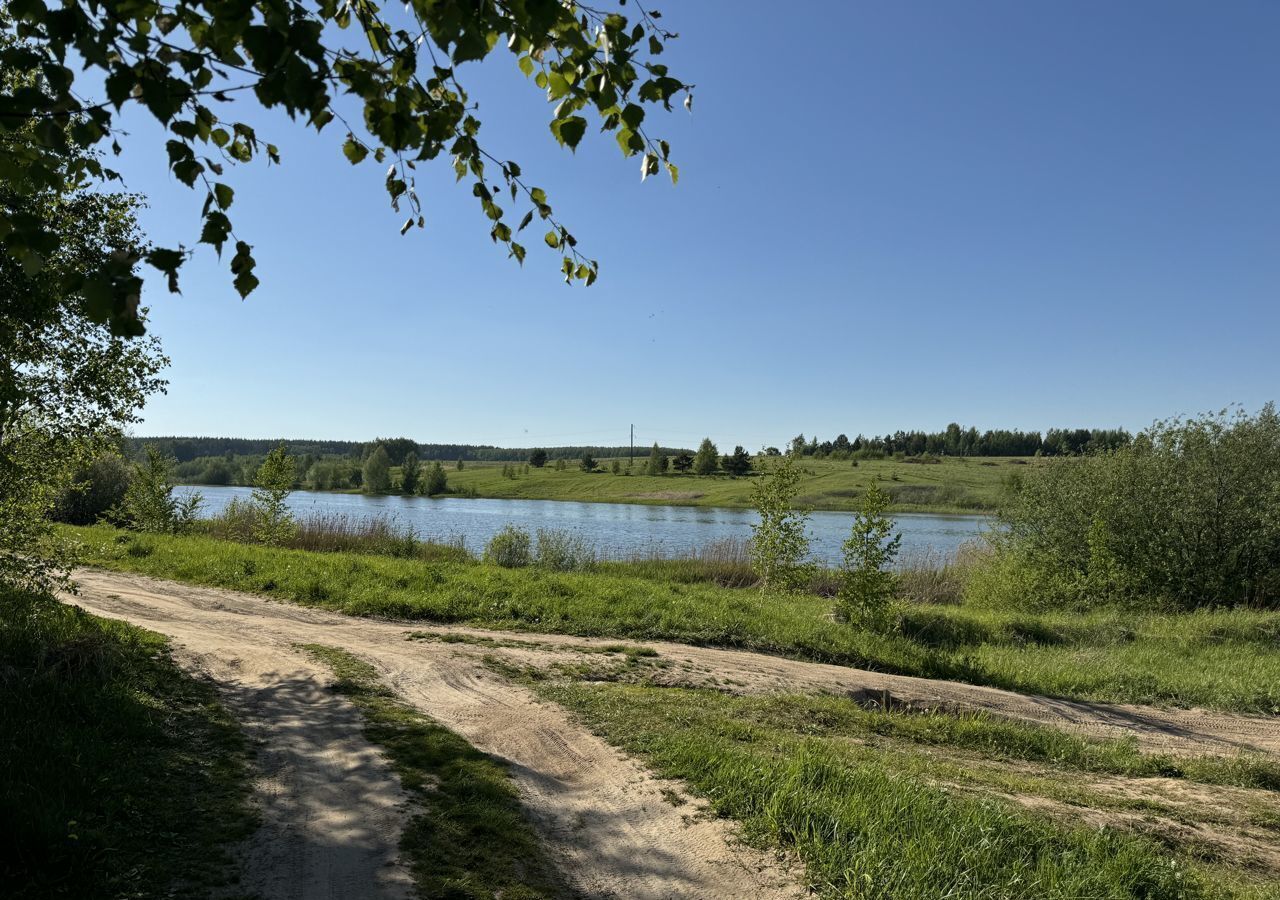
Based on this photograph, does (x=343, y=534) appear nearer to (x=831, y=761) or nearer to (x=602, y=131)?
(x=831, y=761)

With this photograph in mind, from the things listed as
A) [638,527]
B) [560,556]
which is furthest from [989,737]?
[638,527]

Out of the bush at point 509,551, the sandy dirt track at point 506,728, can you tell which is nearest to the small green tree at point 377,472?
the bush at point 509,551

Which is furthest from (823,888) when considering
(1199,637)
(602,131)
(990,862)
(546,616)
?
(1199,637)

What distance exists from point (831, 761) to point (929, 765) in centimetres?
166

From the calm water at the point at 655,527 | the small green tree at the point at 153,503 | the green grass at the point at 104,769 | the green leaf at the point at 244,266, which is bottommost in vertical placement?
the calm water at the point at 655,527

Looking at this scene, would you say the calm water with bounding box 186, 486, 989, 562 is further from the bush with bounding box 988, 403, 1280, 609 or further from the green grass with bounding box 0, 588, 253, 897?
the green grass with bounding box 0, 588, 253, 897

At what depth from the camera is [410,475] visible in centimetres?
8594

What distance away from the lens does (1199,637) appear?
15.5m

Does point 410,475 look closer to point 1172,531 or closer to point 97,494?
point 97,494

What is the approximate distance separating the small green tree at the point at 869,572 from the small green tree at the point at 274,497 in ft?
56.3

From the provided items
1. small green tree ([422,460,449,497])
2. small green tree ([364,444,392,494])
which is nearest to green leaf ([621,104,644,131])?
small green tree ([364,444,392,494])

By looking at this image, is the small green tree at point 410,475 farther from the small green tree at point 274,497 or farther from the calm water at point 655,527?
the small green tree at point 274,497

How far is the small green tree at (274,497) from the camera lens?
72.4 ft

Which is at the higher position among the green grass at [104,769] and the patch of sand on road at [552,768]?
the green grass at [104,769]
